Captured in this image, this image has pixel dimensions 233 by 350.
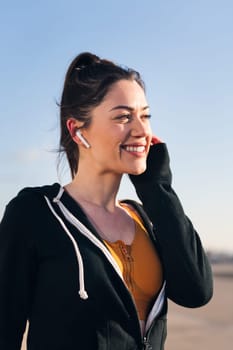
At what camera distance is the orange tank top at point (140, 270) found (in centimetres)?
254

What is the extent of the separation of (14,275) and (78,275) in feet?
0.85

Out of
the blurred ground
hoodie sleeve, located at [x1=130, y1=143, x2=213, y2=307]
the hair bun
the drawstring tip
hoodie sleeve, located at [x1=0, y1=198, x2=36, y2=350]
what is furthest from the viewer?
the blurred ground

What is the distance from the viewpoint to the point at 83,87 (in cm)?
271

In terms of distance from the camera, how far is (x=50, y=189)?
2688 mm


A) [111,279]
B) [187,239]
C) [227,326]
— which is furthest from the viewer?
[227,326]

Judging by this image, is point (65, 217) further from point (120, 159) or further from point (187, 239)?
point (187, 239)

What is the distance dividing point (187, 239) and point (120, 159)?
41 centimetres

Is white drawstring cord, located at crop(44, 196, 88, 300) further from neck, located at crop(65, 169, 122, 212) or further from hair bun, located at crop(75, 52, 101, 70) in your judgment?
hair bun, located at crop(75, 52, 101, 70)

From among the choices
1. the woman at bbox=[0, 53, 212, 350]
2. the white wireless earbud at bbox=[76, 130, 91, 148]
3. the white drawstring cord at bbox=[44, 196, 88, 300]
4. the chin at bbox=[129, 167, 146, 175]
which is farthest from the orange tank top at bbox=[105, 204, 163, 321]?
the white wireless earbud at bbox=[76, 130, 91, 148]

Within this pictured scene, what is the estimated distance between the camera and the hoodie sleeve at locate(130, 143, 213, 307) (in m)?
2.62

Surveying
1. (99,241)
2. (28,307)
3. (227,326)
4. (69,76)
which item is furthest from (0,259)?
(227,326)

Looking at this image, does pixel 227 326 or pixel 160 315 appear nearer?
pixel 160 315

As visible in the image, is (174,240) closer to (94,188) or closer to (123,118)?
(94,188)

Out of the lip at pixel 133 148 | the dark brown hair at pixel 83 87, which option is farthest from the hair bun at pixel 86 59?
the lip at pixel 133 148
